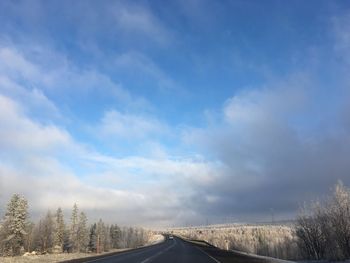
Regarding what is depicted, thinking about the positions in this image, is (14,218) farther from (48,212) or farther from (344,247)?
(344,247)

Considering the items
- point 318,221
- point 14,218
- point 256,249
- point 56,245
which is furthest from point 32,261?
point 56,245

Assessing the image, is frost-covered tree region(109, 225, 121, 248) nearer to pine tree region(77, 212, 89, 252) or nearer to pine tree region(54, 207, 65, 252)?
pine tree region(77, 212, 89, 252)

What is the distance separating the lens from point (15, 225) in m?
77.6

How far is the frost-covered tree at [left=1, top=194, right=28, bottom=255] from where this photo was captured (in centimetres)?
7594

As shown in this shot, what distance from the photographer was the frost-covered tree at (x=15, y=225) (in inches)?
2990

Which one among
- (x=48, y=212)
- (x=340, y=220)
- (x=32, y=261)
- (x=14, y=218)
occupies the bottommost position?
(x=32, y=261)

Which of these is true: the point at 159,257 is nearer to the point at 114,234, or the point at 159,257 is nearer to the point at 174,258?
the point at 174,258

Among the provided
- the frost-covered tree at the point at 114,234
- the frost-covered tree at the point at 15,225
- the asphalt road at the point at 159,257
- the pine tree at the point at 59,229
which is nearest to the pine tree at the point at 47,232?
the pine tree at the point at 59,229

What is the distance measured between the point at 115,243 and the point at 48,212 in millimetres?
21481

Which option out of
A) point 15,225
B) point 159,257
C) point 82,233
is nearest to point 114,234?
point 82,233

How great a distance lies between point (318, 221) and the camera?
125 ft

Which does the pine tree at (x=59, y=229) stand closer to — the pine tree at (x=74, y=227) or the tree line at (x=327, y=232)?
the pine tree at (x=74, y=227)

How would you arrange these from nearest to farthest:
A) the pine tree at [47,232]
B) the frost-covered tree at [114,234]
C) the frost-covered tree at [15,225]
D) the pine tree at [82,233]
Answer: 1. the frost-covered tree at [15,225]
2. the pine tree at [47,232]
3. the pine tree at [82,233]
4. the frost-covered tree at [114,234]

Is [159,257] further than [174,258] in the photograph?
Yes
